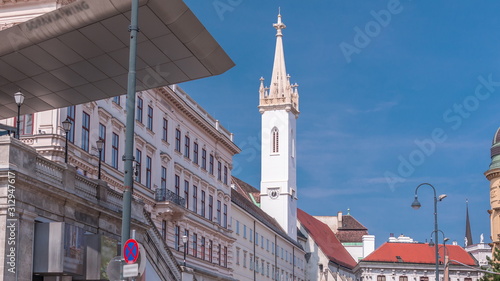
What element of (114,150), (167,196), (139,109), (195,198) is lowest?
(167,196)

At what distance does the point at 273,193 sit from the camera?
10888 centimetres

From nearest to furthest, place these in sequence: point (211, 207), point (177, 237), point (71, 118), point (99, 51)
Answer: point (99, 51) < point (71, 118) < point (177, 237) < point (211, 207)

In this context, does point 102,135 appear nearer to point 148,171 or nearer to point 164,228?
point 148,171

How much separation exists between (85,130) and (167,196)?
1143 cm

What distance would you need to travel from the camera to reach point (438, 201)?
42.6 meters

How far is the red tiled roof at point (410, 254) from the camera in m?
116

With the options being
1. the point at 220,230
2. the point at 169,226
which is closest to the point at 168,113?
the point at 169,226

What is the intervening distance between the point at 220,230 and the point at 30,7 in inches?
1158

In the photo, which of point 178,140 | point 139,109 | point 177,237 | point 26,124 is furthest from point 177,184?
point 26,124

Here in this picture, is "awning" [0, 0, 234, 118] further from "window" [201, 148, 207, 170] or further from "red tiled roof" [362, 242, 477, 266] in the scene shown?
"red tiled roof" [362, 242, 477, 266]

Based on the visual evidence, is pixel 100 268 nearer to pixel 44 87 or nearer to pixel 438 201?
pixel 44 87

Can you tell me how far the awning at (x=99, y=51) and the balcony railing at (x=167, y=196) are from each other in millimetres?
21283

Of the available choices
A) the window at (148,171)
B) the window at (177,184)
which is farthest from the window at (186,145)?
the window at (148,171)

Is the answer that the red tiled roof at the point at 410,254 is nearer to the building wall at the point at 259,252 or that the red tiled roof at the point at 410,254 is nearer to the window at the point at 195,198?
the building wall at the point at 259,252
